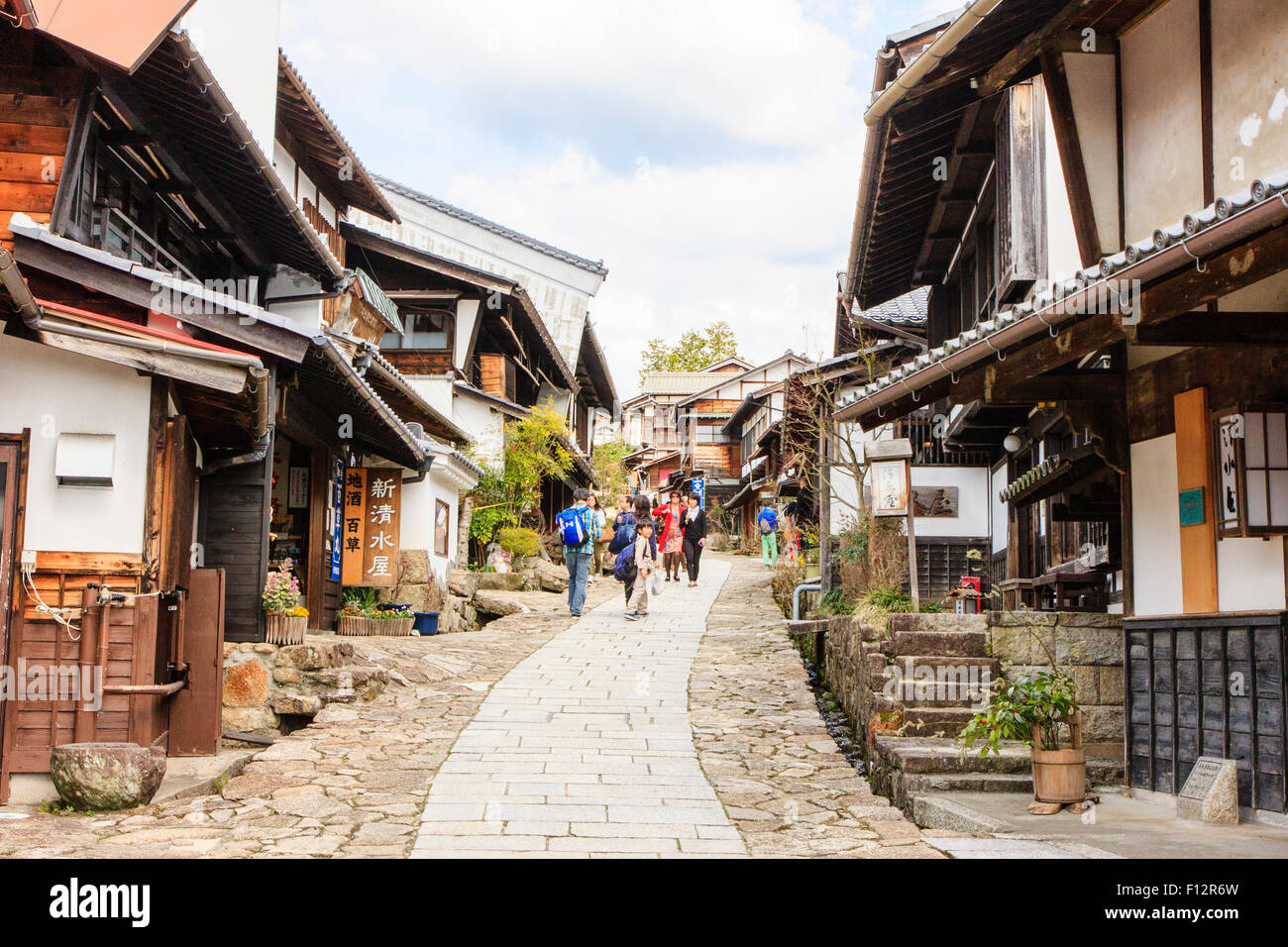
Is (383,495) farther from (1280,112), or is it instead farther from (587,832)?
(1280,112)

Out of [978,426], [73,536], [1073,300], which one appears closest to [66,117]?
[73,536]

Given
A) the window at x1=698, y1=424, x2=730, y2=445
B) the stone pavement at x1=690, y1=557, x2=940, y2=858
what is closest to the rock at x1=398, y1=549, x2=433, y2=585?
the stone pavement at x1=690, y1=557, x2=940, y2=858

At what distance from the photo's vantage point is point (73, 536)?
8.71 metres

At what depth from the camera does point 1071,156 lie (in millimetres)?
9219

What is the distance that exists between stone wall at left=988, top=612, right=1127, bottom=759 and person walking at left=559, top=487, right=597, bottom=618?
906 centimetres

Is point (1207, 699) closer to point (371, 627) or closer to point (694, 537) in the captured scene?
point (371, 627)

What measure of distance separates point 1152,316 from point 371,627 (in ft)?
44.5

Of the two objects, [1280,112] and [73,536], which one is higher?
[1280,112]

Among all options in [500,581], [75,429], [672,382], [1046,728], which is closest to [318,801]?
[75,429]

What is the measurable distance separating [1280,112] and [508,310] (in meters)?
20.9

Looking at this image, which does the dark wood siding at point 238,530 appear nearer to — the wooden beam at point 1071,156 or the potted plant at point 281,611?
the potted plant at point 281,611

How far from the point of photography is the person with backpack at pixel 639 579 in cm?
1925

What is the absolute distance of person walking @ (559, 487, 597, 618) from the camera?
58.6ft

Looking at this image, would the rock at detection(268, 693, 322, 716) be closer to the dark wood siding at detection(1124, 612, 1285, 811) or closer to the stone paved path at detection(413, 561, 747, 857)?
the stone paved path at detection(413, 561, 747, 857)
